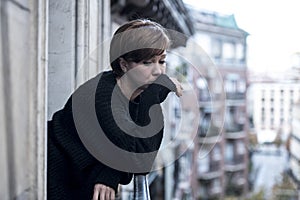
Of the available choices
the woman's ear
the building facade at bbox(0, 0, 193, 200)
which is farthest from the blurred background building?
the woman's ear

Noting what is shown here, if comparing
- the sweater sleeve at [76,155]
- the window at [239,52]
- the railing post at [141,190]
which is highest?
the window at [239,52]

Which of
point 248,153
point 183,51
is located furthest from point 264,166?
point 183,51

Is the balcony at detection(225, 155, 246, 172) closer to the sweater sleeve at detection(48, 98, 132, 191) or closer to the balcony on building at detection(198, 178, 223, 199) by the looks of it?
the balcony on building at detection(198, 178, 223, 199)

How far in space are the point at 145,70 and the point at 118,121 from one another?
0.10 meters

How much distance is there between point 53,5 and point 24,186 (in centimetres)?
53

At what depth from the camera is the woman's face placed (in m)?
0.75

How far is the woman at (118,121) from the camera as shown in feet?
2.34

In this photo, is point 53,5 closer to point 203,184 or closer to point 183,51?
point 183,51

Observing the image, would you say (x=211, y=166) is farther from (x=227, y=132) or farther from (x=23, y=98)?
(x=23, y=98)

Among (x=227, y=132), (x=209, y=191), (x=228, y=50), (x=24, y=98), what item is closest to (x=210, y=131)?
(x=24, y=98)

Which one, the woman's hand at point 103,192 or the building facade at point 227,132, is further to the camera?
the building facade at point 227,132

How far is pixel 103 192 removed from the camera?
708 mm

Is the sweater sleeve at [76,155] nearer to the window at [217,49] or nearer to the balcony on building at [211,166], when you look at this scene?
the window at [217,49]

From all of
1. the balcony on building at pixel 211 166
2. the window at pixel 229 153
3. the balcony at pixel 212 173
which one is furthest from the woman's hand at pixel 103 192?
the window at pixel 229 153
